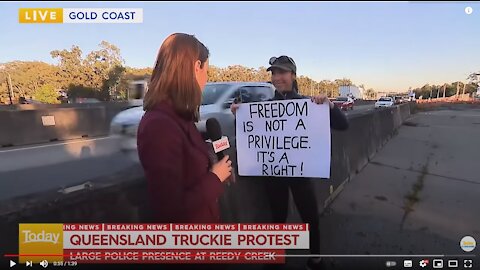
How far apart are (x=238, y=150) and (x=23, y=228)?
1064 millimetres

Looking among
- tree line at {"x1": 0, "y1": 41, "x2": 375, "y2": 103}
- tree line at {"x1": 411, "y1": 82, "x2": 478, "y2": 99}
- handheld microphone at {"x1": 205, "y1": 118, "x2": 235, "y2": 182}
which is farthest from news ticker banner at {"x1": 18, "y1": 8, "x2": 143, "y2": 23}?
tree line at {"x1": 411, "y1": 82, "x2": 478, "y2": 99}

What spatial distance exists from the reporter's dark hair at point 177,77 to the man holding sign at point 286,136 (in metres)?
0.55

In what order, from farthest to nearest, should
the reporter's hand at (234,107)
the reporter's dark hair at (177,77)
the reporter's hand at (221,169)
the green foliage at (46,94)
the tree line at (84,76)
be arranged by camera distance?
the reporter's hand at (234,107), the green foliage at (46,94), the tree line at (84,76), the reporter's hand at (221,169), the reporter's dark hair at (177,77)

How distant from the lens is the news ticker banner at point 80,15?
1.43 metres

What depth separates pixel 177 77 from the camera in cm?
120

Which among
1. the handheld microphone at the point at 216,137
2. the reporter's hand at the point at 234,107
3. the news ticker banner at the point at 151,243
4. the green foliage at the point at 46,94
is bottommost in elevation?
the news ticker banner at the point at 151,243

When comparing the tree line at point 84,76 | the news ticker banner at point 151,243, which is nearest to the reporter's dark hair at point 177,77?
the tree line at point 84,76

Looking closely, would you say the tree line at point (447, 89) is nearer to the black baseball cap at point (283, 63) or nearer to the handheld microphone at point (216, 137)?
the black baseball cap at point (283, 63)

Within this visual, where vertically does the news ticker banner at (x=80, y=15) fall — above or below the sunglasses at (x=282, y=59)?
above

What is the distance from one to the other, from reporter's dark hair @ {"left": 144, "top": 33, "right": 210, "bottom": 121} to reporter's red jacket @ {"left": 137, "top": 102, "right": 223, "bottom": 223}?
37 mm

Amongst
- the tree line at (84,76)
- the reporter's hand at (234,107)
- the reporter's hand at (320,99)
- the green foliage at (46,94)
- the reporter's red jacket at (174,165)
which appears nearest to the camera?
the reporter's red jacket at (174,165)

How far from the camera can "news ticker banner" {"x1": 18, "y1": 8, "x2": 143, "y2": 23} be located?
1.43 metres

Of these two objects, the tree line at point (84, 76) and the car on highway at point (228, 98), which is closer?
the tree line at point (84, 76)

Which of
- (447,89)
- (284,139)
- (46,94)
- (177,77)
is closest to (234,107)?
(284,139)
